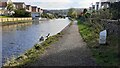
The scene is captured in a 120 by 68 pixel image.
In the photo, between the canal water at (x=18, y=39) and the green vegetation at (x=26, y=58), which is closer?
the green vegetation at (x=26, y=58)

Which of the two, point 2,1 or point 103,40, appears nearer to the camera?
point 103,40

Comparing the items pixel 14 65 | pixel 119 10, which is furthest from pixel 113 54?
pixel 119 10

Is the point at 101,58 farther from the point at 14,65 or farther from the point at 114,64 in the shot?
the point at 14,65

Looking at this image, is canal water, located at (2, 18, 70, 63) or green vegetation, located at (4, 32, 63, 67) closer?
green vegetation, located at (4, 32, 63, 67)

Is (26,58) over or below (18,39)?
over

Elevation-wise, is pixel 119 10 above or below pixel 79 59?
above

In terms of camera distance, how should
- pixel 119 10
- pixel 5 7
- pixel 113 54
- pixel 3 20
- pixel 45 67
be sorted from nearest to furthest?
pixel 45 67
pixel 113 54
pixel 119 10
pixel 3 20
pixel 5 7

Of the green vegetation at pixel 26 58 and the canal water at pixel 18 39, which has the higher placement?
the green vegetation at pixel 26 58

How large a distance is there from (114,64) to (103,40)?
22.4ft

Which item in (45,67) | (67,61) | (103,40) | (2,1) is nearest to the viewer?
(45,67)

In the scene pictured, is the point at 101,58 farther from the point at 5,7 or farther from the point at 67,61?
the point at 5,7

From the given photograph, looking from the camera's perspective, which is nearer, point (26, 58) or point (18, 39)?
point (26, 58)

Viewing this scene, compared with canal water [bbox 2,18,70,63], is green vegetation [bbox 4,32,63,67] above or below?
above

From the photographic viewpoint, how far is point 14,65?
11.8 m
